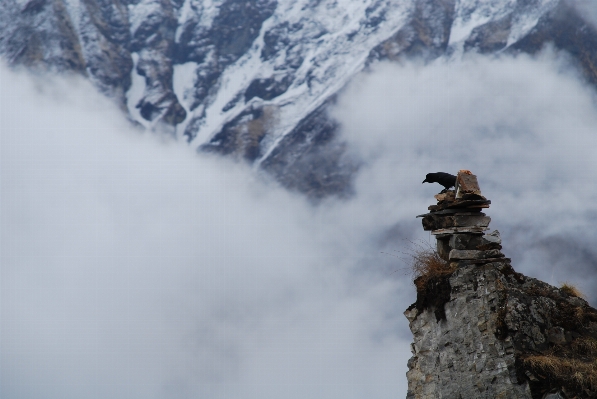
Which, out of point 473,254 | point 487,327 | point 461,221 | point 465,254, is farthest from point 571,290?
point 461,221

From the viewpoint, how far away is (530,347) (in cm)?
1325

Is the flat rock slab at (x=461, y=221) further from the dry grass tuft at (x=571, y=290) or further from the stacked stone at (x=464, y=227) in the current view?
the dry grass tuft at (x=571, y=290)

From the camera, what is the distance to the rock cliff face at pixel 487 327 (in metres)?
Answer: 12.8

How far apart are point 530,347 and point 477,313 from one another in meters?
1.24

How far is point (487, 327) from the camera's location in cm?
1368

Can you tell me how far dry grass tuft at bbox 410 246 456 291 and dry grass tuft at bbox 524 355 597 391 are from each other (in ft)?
9.82

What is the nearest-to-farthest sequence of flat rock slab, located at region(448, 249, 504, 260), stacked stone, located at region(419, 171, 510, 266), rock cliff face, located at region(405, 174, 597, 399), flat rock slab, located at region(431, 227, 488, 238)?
rock cliff face, located at region(405, 174, 597, 399), flat rock slab, located at region(448, 249, 504, 260), stacked stone, located at region(419, 171, 510, 266), flat rock slab, located at region(431, 227, 488, 238)

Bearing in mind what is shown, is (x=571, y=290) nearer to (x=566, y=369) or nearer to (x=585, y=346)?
(x=585, y=346)

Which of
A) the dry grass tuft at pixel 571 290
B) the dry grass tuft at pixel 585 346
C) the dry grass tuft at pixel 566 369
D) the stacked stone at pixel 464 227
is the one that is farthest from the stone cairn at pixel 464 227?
the dry grass tuft at pixel 566 369

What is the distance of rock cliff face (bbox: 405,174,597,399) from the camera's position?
41.9 ft

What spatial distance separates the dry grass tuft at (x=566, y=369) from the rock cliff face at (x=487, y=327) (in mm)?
17

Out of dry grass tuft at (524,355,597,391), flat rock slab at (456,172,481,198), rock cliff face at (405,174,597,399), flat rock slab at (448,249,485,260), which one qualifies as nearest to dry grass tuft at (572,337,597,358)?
rock cliff face at (405,174,597,399)

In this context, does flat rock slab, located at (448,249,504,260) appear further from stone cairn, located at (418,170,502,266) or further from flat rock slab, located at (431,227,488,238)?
flat rock slab, located at (431,227,488,238)

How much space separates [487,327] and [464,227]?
7.94ft
